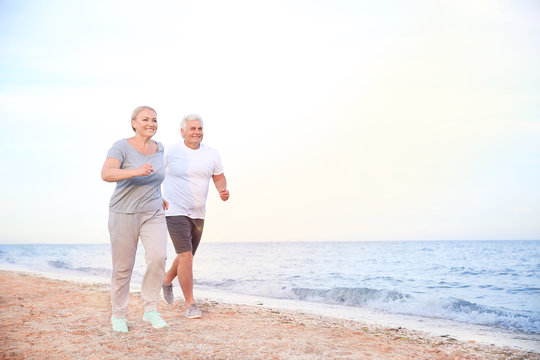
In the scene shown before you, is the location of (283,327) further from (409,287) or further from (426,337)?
(409,287)

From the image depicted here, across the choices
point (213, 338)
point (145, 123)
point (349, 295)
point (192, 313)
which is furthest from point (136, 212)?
point (349, 295)

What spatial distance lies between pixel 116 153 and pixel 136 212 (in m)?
0.61

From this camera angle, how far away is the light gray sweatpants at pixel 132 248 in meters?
4.49

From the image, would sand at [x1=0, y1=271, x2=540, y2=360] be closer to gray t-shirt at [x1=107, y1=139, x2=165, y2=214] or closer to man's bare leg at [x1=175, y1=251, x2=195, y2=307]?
man's bare leg at [x1=175, y1=251, x2=195, y2=307]

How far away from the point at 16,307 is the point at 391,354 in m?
4.92

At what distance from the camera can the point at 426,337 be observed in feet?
17.4

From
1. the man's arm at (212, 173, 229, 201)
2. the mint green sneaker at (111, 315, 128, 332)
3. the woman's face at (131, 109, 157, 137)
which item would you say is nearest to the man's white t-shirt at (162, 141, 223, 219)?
the man's arm at (212, 173, 229, 201)

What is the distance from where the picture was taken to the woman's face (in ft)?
14.6

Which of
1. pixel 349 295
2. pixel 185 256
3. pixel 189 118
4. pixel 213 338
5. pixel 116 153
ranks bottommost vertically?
pixel 349 295

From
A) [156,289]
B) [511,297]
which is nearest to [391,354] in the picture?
[156,289]

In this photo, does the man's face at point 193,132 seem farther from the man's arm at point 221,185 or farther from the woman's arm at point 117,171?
the woman's arm at point 117,171

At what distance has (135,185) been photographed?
14.7 ft

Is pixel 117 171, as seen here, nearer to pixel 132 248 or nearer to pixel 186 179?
pixel 132 248

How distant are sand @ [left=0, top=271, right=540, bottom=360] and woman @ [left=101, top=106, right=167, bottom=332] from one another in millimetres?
516
